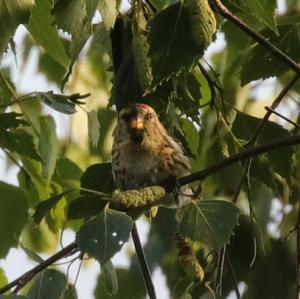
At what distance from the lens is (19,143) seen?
2727 mm

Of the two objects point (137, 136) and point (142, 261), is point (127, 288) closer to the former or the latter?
point (142, 261)

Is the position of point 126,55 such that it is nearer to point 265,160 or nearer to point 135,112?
point 265,160

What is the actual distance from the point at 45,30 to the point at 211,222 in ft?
2.47

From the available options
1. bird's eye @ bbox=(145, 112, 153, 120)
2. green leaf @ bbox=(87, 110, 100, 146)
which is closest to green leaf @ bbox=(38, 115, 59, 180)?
bird's eye @ bbox=(145, 112, 153, 120)

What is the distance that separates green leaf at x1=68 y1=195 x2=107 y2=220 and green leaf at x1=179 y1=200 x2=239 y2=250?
17 centimetres

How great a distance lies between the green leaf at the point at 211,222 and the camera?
206 cm

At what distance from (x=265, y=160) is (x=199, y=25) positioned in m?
0.62

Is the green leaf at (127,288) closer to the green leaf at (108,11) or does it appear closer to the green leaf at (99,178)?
the green leaf at (99,178)

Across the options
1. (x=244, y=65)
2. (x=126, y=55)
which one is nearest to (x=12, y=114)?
(x=126, y=55)

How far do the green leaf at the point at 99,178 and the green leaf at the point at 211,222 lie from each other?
0.50m

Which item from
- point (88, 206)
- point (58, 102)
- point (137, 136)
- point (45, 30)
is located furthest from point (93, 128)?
point (137, 136)

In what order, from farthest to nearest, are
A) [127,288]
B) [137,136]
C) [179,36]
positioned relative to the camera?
[137,136] < [127,288] < [179,36]

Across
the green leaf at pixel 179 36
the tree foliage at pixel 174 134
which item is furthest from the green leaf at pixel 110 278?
A: the green leaf at pixel 179 36

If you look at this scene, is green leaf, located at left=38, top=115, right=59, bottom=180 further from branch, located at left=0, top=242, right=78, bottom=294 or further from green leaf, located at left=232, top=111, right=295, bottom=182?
branch, located at left=0, top=242, right=78, bottom=294
